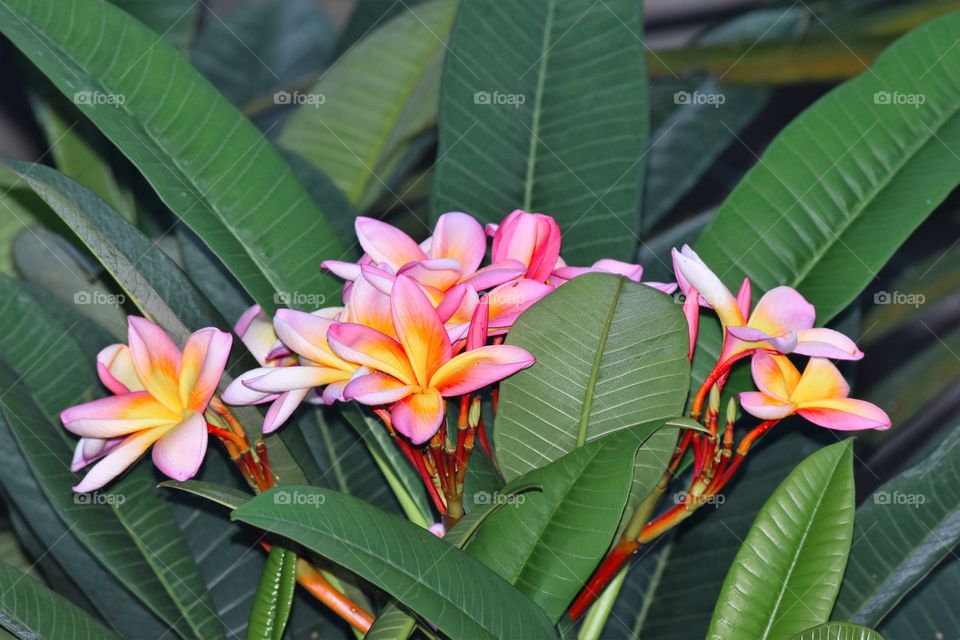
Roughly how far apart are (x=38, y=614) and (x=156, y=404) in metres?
0.14

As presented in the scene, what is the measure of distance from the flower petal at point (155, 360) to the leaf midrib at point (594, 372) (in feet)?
0.76

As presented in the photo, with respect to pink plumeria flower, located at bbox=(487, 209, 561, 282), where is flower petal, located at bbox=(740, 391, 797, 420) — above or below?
below

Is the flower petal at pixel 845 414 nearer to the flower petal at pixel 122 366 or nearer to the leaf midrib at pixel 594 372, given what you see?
the leaf midrib at pixel 594 372

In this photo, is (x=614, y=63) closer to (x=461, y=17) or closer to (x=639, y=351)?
(x=461, y=17)

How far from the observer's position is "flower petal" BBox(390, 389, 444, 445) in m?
0.50

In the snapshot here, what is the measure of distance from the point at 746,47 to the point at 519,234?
0.61 metres

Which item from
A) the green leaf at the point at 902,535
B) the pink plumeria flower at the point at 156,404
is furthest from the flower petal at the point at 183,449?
the green leaf at the point at 902,535

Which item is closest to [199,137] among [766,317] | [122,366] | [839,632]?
[122,366]

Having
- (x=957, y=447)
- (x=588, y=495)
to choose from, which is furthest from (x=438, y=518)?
(x=957, y=447)

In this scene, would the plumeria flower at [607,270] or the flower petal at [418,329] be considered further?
the plumeria flower at [607,270]

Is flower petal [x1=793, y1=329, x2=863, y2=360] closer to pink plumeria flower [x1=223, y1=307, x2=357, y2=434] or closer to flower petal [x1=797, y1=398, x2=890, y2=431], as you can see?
flower petal [x1=797, y1=398, x2=890, y2=431]

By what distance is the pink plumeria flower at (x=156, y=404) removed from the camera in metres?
0.53

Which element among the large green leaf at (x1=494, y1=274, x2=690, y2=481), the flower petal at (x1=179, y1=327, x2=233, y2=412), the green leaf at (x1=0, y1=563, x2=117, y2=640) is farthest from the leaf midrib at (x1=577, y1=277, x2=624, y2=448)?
the green leaf at (x1=0, y1=563, x2=117, y2=640)

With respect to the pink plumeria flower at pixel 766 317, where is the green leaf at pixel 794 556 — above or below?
below
